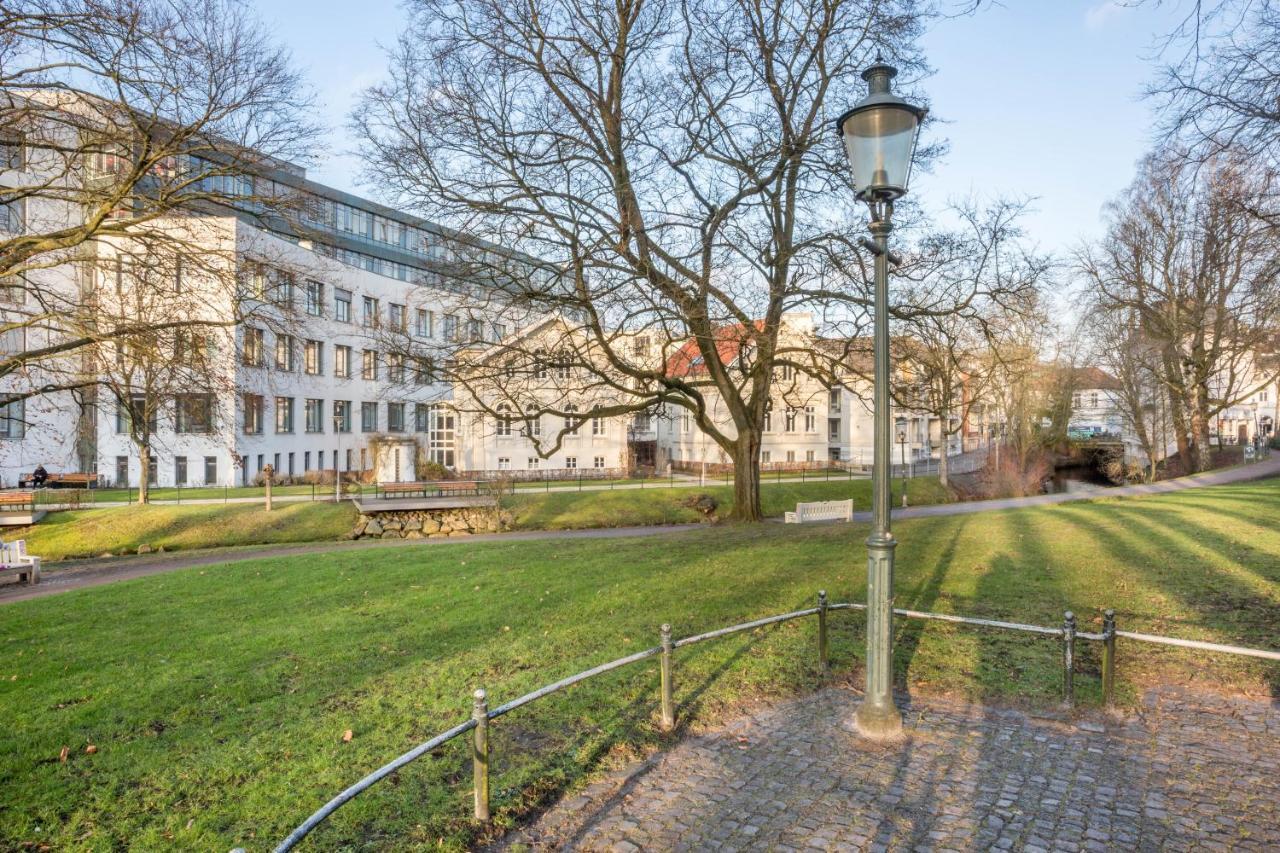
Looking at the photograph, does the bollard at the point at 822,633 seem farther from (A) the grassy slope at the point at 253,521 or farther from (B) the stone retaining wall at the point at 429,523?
(A) the grassy slope at the point at 253,521

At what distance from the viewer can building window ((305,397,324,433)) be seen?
147ft

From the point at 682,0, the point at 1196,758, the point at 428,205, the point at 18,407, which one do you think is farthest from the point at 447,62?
the point at 18,407

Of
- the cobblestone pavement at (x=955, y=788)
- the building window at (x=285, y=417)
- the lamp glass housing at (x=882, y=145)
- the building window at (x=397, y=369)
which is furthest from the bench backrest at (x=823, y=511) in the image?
the building window at (x=285, y=417)

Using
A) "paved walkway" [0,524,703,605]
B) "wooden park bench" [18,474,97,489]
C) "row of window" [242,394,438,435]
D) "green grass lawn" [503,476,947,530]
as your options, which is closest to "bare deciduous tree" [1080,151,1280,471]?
"green grass lawn" [503,476,947,530]

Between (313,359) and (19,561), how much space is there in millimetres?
31466

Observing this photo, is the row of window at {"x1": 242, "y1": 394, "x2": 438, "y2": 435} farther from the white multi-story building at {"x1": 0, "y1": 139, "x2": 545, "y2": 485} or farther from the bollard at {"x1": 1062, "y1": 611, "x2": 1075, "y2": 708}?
the bollard at {"x1": 1062, "y1": 611, "x2": 1075, "y2": 708}

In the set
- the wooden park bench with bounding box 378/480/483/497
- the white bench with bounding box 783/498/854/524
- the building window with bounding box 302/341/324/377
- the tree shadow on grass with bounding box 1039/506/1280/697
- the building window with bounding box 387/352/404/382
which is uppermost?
the building window with bounding box 302/341/324/377

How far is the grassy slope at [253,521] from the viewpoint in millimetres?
23094

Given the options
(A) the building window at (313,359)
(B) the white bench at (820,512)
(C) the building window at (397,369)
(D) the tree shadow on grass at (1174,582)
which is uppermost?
(A) the building window at (313,359)

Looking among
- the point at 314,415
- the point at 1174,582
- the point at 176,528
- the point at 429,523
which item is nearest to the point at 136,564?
the point at 176,528

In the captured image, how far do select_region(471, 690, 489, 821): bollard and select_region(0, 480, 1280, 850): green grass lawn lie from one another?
4.5 inches

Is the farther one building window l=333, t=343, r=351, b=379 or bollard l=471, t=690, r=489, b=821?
building window l=333, t=343, r=351, b=379

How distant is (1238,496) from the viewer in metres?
21.5

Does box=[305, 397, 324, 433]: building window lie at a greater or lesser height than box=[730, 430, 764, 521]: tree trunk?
greater
